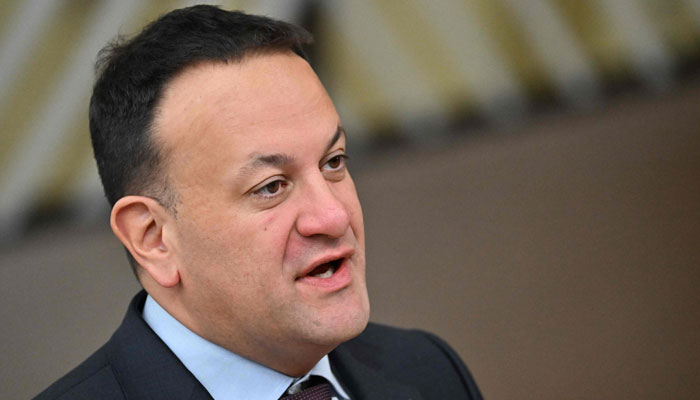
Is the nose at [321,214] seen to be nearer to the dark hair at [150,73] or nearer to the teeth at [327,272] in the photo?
the teeth at [327,272]

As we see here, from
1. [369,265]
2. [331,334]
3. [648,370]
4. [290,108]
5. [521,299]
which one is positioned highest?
[290,108]

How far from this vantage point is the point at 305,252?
57.2 inches

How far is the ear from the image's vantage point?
1495 millimetres

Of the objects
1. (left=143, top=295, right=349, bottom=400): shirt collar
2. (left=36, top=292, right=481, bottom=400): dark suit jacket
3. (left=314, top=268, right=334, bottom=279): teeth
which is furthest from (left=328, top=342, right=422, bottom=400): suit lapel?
(left=314, top=268, right=334, bottom=279): teeth

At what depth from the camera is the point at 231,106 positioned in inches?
56.7

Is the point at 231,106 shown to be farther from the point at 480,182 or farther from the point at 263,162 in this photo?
the point at 480,182

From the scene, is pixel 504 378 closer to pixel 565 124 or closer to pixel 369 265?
pixel 369 265

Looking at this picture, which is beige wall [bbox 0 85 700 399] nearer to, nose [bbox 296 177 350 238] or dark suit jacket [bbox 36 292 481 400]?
dark suit jacket [bbox 36 292 481 400]

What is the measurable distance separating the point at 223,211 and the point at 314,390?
15.7 inches

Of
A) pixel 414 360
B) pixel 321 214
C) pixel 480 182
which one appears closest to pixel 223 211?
pixel 321 214

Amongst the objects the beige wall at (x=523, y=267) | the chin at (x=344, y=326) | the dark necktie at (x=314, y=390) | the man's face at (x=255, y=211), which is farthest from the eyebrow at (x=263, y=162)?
the beige wall at (x=523, y=267)

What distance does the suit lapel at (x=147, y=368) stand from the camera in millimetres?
1505

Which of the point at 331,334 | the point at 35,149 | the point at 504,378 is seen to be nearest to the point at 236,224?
the point at 331,334

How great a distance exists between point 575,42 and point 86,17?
2.60m
